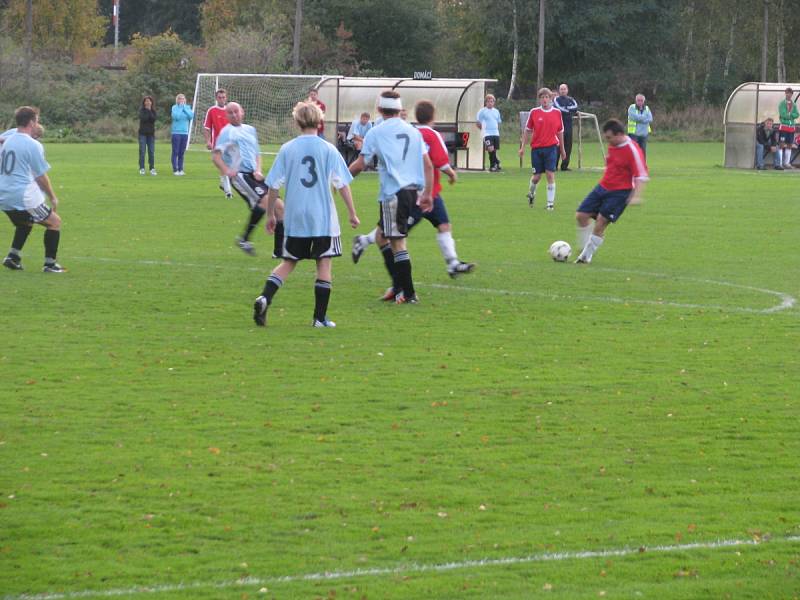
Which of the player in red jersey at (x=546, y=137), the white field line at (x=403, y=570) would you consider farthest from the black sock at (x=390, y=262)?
the player in red jersey at (x=546, y=137)

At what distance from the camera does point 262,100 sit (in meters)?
48.3

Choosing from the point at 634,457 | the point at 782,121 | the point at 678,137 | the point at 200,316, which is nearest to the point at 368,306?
the point at 200,316

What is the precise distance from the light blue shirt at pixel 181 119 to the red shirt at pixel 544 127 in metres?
12.1

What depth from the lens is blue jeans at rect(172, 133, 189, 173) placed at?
1289 inches

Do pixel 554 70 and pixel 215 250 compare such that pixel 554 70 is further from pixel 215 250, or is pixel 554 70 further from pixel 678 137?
pixel 215 250

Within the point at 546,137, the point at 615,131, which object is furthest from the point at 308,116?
the point at 546,137

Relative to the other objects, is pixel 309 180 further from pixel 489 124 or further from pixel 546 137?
pixel 489 124

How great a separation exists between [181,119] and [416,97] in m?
8.30

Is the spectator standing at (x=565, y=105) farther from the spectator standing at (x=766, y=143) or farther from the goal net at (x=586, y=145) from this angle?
the spectator standing at (x=766, y=143)

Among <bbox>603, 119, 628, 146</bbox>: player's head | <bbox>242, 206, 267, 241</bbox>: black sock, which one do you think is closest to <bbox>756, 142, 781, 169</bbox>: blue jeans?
<bbox>603, 119, 628, 146</bbox>: player's head

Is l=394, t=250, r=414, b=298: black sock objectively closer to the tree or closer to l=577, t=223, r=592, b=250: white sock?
l=577, t=223, r=592, b=250: white sock

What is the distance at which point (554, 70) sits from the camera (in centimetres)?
7519

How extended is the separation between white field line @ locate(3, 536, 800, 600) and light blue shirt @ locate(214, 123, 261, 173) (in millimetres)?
12079

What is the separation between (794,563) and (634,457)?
69.8 inches
